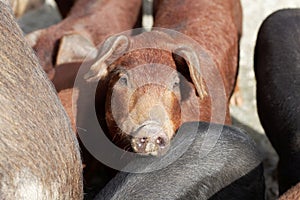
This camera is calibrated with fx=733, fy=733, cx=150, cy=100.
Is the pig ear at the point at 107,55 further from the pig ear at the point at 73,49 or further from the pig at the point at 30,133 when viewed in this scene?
the pig at the point at 30,133

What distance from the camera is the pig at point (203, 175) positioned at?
339 cm

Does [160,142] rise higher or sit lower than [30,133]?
lower

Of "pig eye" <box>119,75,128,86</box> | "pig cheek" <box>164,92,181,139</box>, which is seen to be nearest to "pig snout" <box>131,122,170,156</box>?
"pig cheek" <box>164,92,181,139</box>

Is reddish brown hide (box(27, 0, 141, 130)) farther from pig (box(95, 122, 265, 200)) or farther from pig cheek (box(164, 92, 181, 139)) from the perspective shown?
pig (box(95, 122, 265, 200))

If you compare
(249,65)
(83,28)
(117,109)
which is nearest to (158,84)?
(117,109)

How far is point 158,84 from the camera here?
13.4 feet

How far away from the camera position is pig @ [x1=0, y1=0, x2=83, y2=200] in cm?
300

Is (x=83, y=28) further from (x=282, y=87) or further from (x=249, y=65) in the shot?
(x=249, y=65)

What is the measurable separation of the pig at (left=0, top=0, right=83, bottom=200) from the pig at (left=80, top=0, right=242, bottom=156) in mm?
633

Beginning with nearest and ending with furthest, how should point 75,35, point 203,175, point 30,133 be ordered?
1. point 30,133
2. point 203,175
3. point 75,35

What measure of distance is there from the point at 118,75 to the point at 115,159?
50 centimetres

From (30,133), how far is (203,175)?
2.91 feet

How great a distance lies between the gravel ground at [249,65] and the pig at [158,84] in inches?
25.6

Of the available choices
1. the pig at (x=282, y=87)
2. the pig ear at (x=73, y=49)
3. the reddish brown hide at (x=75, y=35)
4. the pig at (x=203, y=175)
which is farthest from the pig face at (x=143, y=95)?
the pig ear at (x=73, y=49)
